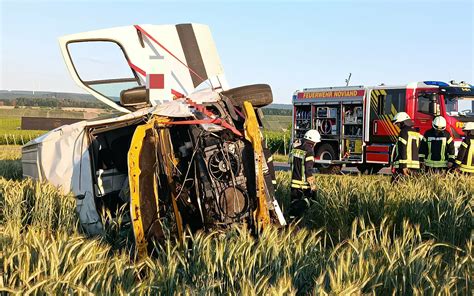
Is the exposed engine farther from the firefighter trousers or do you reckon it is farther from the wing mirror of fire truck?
the wing mirror of fire truck

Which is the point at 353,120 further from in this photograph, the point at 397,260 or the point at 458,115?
the point at 397,260

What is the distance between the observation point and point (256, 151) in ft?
19.4

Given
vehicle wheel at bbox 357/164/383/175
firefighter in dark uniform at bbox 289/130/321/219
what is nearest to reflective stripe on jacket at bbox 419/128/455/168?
firefighter in dark uniform at bbox 289/130/321/219

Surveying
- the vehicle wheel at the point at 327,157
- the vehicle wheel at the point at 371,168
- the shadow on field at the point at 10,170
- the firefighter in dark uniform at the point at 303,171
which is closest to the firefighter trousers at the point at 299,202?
the firefighter in dark uniform at the point at 303,171

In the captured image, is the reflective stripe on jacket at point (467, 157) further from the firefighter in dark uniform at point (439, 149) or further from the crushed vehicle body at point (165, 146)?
the crushed vehicle body at point (165, 146)

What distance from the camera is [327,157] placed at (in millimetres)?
18375

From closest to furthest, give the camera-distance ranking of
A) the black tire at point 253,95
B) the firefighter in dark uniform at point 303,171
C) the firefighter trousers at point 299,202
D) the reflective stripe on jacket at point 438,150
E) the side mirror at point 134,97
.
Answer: the black tire at point 253,95
the side mirror at point 134,97
the firefighter trousers at point 299,202
the firefighter in dark uniform at point 303,171
the reflective stripe on jacket at point 438,150

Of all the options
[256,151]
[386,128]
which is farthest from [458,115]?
[256,151]

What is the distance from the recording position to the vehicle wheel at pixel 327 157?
18156 mm

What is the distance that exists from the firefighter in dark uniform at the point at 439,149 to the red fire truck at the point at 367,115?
6193 millimetres

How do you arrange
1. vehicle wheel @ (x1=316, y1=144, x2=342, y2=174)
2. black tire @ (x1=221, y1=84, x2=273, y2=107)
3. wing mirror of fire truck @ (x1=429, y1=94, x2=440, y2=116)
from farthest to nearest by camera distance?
vehicle wheel @ (x1=316, y1=144, x2=342, y2=174) → wing mirror of fire truck @ (x1=429, y1=94, x2=440, y2=116) → black tire @ (x1=221, y1=84, x2=273, y2=107)

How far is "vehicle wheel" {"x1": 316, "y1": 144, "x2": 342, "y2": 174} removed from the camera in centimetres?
1816

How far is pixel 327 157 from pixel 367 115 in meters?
1.91

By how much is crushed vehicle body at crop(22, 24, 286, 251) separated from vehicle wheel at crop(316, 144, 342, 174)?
1066 centimetres
